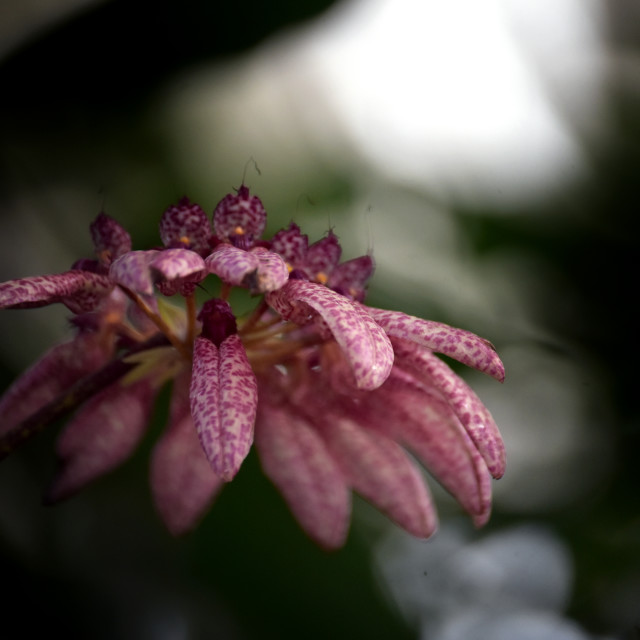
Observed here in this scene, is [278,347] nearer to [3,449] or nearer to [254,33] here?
[3,449]

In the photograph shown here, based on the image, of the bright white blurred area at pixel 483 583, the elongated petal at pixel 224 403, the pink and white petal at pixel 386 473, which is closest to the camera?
the elongated petal at pixel 224 403

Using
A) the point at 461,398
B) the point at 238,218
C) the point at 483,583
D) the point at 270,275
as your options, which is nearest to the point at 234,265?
the point at 270,275

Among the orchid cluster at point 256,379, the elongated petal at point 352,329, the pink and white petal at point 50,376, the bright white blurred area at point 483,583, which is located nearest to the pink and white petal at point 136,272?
the orchid cluster at point 256,379

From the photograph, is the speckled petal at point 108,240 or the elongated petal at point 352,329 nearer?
the elongated petal at point 352,329

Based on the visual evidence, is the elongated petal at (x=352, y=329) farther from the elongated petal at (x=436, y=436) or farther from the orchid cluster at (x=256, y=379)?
the elongated petal at (x=436, y=436)

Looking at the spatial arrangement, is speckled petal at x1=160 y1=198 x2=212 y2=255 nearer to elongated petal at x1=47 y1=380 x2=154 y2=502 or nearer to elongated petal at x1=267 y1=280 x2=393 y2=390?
elongated petal at x1=267 y1=280 x2=393 y2=390

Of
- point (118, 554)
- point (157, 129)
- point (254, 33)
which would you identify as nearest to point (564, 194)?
point (254, 33)
